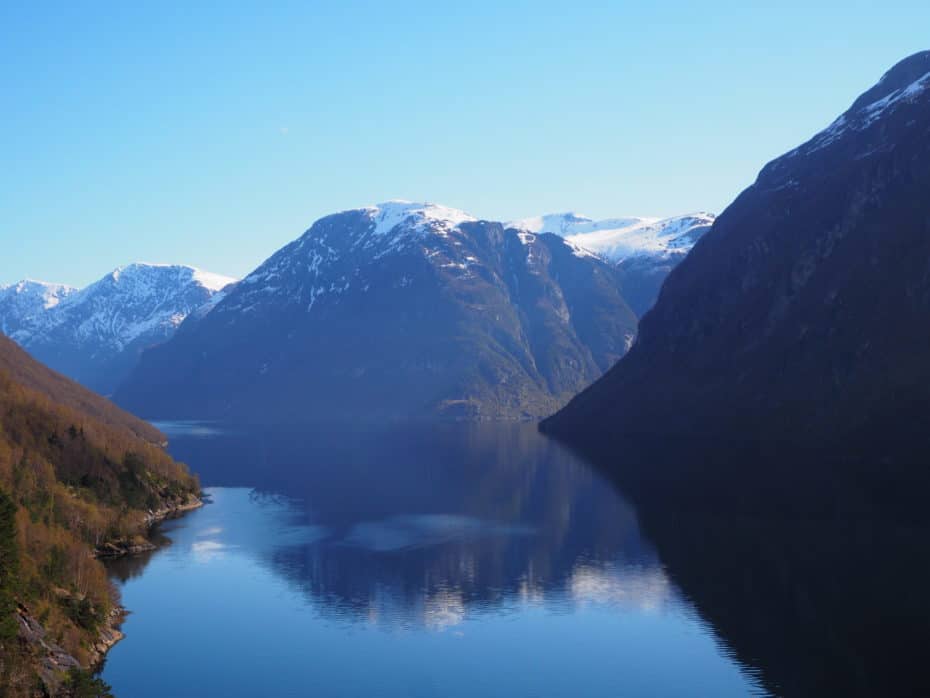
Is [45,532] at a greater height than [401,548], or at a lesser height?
greater

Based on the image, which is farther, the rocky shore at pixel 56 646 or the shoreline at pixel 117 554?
the shoreline at pixel 117 554

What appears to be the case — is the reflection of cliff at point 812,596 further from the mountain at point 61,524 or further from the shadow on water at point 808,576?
the mountain at point 61,524

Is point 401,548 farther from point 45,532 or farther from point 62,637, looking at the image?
point 62,637

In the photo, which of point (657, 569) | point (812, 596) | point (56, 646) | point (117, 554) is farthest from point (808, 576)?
point (117, 554)

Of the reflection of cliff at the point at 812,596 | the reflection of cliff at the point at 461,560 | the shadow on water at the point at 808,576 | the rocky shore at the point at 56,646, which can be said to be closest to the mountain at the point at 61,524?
the rocky shore at the point at 56,646

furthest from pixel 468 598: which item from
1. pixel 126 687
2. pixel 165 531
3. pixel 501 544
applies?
pixel 165 531

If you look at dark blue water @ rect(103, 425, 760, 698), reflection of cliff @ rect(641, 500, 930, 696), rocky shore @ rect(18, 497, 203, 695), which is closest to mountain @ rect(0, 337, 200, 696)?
rocky shore @ rect(18, 497, 203, 695)
